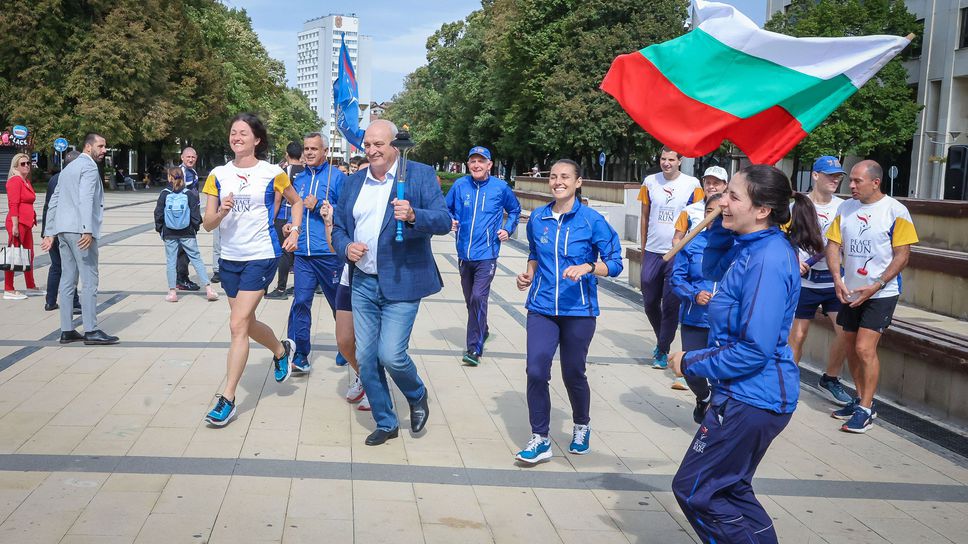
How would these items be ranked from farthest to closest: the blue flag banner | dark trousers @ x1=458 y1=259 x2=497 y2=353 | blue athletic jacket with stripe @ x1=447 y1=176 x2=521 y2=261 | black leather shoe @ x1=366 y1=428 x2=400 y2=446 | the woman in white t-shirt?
blue athletic jacket with stripe @ x1=447 y1=176 x2=521 y2=261
dark trousers @ x1=458 y1=259 x2=497 y2=353
the blue flag banner
the woman in white t-shirt
black leather shoe @ x1=366 y1=428 x2=400 y2=446

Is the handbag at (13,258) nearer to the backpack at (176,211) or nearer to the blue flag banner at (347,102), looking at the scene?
the backpack at (176,211)

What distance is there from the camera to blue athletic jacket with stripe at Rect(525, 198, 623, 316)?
18.1ft

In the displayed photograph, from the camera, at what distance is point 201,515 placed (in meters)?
4.50

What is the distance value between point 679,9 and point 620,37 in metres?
4.27

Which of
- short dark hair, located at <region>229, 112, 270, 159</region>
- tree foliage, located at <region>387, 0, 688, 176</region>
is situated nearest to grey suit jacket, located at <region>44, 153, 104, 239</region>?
short dark hair, located at <region>229, 112, 270, 159</region>

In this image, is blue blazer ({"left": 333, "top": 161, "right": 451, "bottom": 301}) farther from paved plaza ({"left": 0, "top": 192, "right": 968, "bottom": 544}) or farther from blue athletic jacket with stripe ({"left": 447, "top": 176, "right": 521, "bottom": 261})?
blue athletic jacket with stripe ({"left": 447, "top": 176, "right": 521, "bottom": 261})

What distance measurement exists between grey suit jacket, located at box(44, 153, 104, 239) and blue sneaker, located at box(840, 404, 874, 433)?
6476mm

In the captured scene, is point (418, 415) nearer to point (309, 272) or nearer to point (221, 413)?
point (221, 413)

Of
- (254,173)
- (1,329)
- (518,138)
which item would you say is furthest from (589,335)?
(518,138)

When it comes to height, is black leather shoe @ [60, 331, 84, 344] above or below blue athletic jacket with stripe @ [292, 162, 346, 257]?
below

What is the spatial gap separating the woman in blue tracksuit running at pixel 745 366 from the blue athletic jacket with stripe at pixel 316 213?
4.36 meters

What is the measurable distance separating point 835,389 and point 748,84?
3120 mm

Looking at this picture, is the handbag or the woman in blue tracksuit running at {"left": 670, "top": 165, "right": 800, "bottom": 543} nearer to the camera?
the woman in blue tracksuit running at {"left": 670, "top": 165, "right": 800, "bottom": 543}

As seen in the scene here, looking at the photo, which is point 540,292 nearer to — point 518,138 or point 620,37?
point 620,37
